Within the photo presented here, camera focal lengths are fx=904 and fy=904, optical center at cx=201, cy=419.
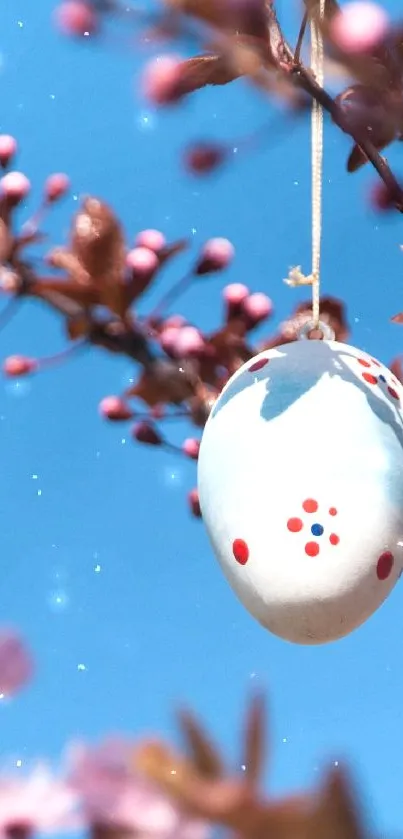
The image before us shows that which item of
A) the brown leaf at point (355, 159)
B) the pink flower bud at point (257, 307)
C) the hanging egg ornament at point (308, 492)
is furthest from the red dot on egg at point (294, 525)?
the brown leaf at point (355, 159)

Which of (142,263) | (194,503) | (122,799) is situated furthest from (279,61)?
(122,799)

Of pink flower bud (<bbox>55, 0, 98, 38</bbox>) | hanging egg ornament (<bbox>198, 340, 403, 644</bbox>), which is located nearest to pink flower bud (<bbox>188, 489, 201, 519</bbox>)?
hanging egg ornament (<bbox>198, 340, 403, 644</bbox>)

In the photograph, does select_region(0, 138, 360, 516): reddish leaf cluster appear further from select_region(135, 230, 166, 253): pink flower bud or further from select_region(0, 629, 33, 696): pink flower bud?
select_region(0, 629, 33, 696): pink flower bud

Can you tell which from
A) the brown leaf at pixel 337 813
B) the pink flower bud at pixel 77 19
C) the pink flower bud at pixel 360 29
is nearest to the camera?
the brown leaf at pixel 337 813

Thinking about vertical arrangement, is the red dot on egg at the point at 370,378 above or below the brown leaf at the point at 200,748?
below

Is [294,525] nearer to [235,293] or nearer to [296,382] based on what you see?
[296,382]

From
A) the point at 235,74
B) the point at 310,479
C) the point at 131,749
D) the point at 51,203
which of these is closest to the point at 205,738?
the point at 131,749

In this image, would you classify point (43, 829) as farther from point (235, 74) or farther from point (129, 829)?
point (235, 74)

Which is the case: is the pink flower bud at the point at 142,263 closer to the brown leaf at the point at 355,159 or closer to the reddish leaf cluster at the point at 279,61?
the reddish leaf cluster at the point at 279,61
